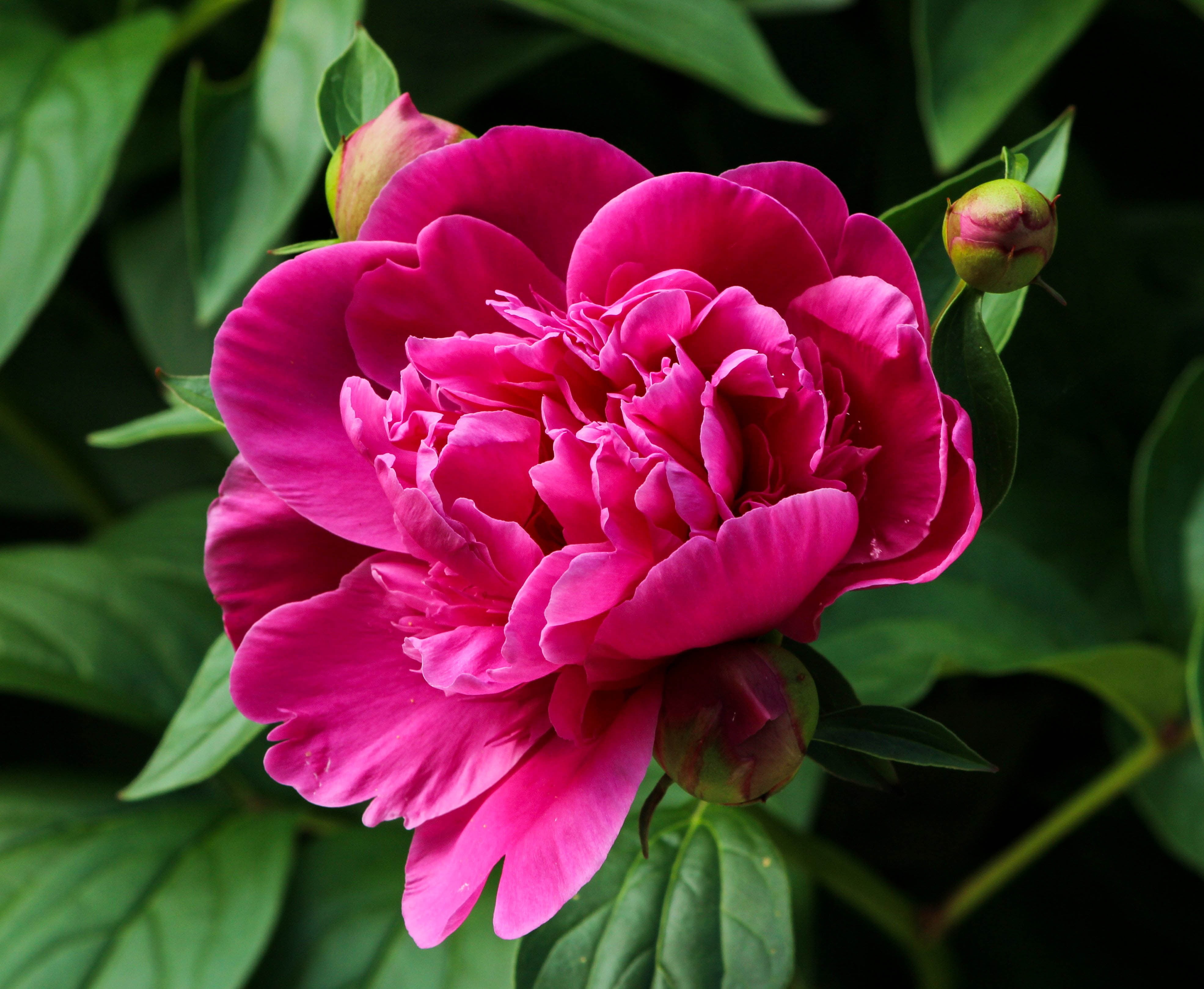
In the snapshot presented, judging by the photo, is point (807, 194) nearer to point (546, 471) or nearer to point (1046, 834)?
point (546, 471)

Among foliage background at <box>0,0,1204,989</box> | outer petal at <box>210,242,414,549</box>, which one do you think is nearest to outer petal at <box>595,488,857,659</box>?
outer petal at <box>210,242,414,549</box>

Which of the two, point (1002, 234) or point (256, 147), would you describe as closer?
point (1002, 234)

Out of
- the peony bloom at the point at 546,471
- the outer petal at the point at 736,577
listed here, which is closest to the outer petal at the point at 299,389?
the peony bloom at the point at 546,471

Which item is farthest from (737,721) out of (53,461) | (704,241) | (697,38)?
(53,461)

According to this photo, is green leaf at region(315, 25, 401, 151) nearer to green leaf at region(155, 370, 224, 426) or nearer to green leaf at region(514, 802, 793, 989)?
green leaf at region(155, 370, 224, 426)

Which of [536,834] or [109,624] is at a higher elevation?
[536,834]

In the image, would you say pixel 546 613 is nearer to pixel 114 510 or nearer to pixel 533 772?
pixel 533 772
